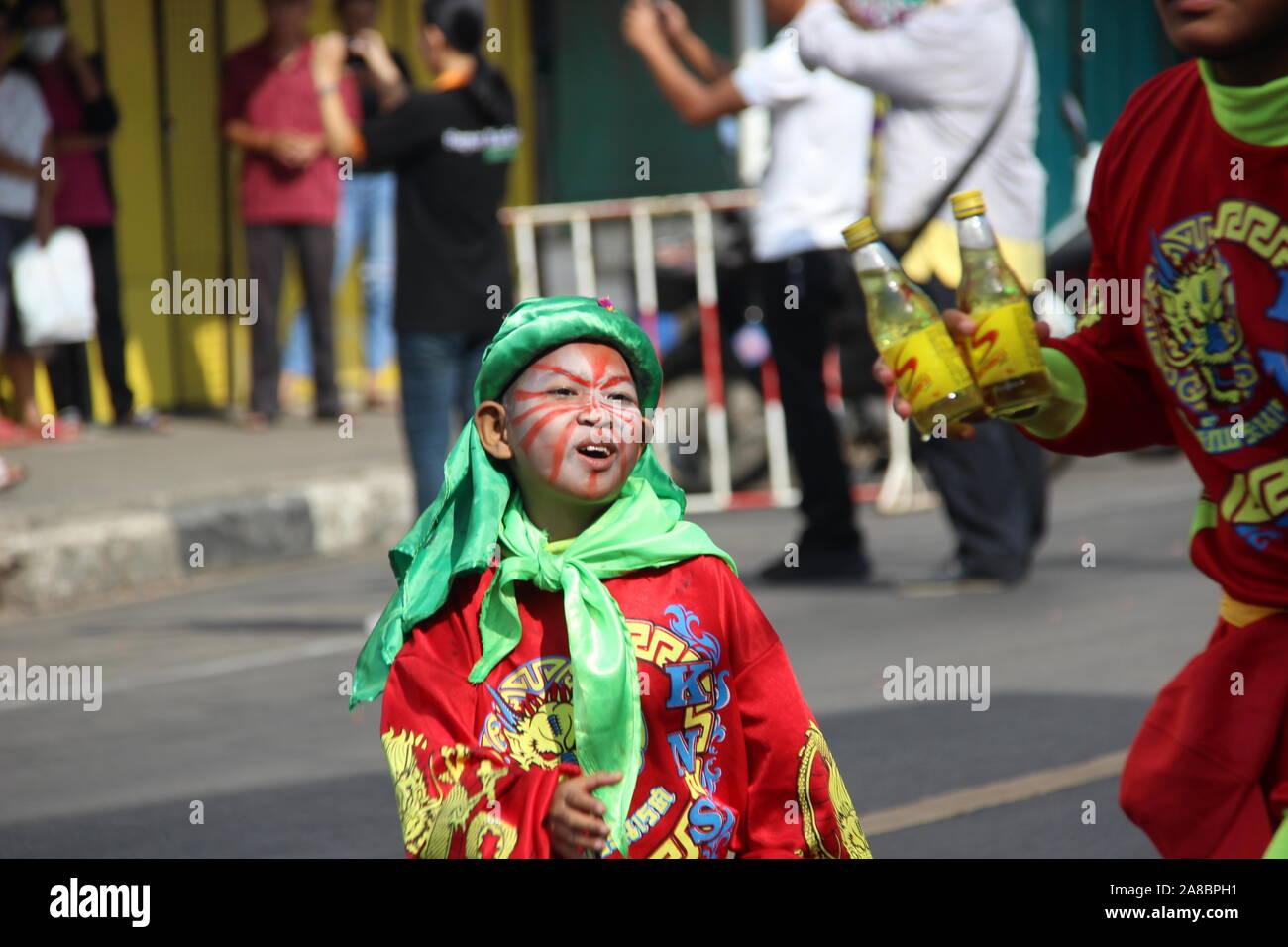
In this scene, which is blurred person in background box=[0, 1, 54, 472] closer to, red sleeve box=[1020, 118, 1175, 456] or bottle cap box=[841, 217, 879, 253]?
bottle cap box=[841, 217, 879, 253]

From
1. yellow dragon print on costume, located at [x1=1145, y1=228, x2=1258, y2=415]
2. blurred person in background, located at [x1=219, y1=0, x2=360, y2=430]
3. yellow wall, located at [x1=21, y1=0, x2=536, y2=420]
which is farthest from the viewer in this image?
yellow wall, located at [x1=21, y1=0, x2=536, y2=420]

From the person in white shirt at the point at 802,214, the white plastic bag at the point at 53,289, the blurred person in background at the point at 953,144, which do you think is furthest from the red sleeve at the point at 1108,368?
the white plastic bag at the point at 53,289

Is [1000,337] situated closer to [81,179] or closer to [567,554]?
[567,554]

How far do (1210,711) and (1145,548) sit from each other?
5.85 m

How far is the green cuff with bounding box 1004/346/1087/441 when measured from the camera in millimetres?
3020

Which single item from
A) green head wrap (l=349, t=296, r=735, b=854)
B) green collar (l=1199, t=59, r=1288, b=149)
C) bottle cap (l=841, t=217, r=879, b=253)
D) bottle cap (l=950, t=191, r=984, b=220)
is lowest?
green head wrap (l=349, t=296, r=735, b=854)

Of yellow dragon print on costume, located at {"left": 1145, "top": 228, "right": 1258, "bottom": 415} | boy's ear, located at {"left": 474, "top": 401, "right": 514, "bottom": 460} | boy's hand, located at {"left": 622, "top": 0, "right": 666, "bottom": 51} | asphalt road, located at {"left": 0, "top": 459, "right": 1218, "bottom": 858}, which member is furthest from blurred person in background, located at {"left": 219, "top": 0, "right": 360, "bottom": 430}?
yellow dragon print on costume, located at {"left": 1145, "top": 228, "right": 1258, "bottom": 415}

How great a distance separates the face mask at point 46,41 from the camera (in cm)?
1120

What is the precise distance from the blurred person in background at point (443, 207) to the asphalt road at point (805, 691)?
947mm

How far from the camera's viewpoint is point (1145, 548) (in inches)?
336

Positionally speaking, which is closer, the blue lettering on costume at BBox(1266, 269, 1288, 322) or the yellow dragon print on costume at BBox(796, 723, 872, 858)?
the blue lettering on costume at BBox(1266, 269, 1288, 322)

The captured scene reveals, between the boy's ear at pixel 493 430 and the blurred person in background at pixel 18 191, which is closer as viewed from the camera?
the boy's ear at pixel 493 430

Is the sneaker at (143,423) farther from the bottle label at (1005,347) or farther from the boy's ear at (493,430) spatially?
the bottle label at (1005,347)
